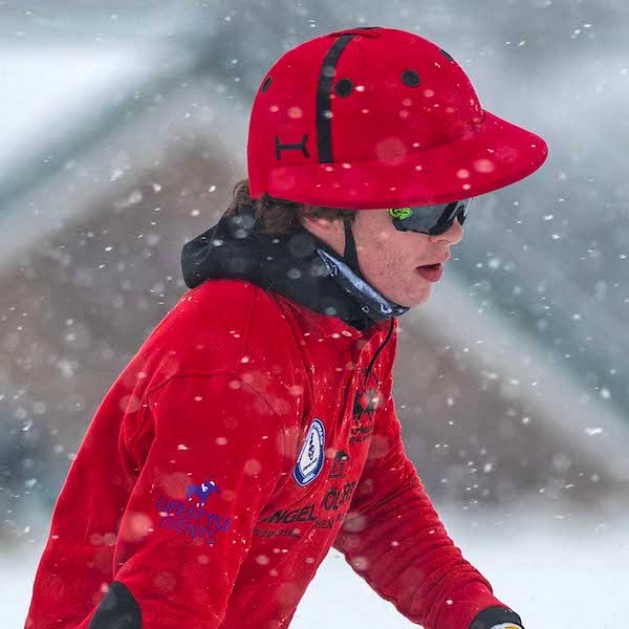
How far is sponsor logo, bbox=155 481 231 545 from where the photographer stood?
5.45 feet

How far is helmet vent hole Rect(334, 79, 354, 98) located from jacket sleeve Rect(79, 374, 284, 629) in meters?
0.53

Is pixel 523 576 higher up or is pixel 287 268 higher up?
pixel 523 576

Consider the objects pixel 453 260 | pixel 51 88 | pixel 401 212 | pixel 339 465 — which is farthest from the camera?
pixel 453 260

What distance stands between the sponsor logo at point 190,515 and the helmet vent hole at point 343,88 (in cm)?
70

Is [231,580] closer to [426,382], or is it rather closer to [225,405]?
[225,405]

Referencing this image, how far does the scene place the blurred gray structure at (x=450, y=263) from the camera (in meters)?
4.62

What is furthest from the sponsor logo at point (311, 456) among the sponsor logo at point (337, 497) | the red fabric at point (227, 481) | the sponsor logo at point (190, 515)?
the sponsor logo at point (190, 515)

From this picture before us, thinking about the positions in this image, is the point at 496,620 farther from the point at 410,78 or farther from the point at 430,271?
the point at 410,78

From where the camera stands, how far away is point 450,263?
16.1 ft

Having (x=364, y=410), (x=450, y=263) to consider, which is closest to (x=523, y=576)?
(x=450, y=263)

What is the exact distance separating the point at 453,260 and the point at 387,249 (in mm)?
2919

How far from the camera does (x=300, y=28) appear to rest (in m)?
4.81

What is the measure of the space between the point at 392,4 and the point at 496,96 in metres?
0.59

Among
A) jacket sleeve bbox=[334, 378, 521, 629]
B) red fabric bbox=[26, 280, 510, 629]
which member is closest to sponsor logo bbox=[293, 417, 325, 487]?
red fabric bbox=[26, 280, 510, 629]
